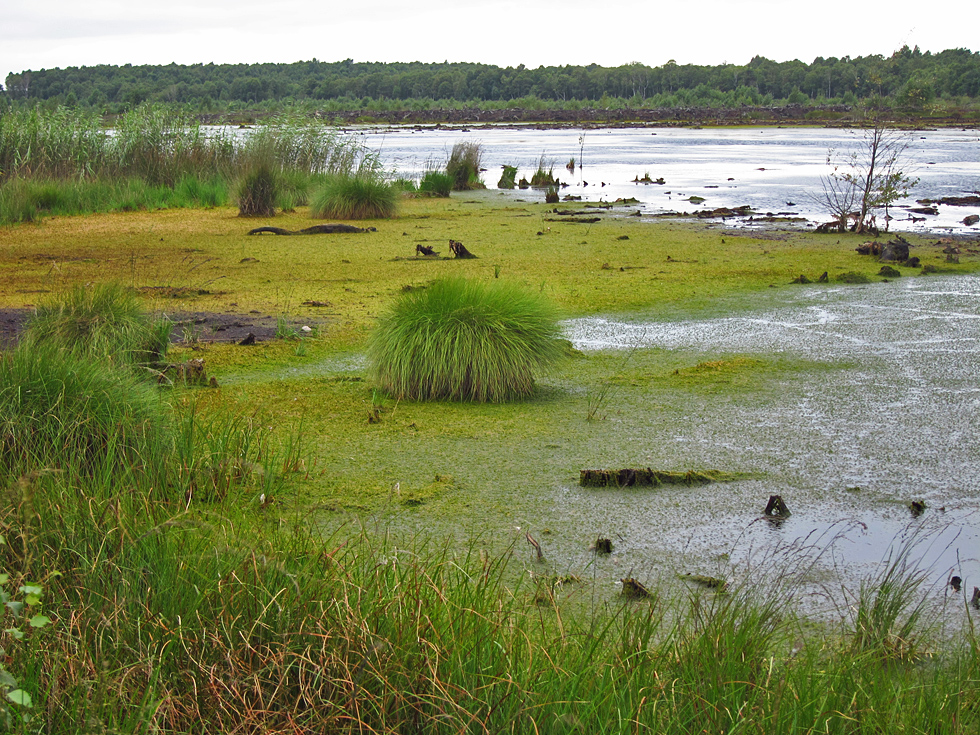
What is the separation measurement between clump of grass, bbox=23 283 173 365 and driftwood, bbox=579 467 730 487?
7.03ft

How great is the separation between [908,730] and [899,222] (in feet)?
42.7

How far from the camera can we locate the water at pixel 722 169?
16.3m

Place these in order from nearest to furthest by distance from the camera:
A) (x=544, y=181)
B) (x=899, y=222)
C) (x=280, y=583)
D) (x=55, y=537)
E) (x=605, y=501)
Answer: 1. (x=280, y=583)
2. (x=55, y=537)
3. (x=605, y=501)
4. (x=899, y=222)
5. (x=544, y=181)

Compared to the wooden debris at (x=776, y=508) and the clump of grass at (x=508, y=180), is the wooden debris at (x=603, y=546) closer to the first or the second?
the wooden debris at (x=776, y=508)

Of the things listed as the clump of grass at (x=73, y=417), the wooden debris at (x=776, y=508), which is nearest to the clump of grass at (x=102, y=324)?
the clump of grass at (x=73, y=417)

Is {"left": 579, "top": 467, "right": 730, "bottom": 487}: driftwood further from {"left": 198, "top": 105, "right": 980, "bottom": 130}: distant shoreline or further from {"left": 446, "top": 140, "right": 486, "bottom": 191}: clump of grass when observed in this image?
{"left": 198, "top": 105, "right": 980, "bottom": 130}: distant shoreline

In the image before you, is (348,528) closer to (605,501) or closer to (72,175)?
(605,501)

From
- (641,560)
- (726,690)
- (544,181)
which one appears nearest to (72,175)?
(544,181)

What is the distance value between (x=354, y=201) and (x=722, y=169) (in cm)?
1548

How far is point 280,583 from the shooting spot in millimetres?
2238

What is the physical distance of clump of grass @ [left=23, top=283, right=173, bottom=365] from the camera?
4.64 m

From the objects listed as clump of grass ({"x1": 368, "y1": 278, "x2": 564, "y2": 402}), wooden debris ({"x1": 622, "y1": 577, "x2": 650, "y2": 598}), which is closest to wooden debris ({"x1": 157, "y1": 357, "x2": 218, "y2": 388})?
clump of grass ({"x1": 368, "y1": 278, "x2": 564, "y2": 402})

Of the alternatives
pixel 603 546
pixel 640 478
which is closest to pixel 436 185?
pixel 640 478

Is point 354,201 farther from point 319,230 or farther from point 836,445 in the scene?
point 836,445
